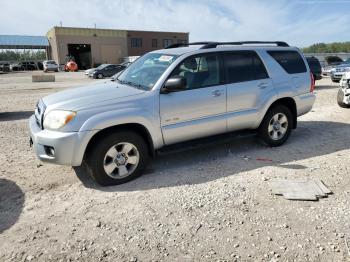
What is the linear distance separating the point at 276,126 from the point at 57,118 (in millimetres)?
3814

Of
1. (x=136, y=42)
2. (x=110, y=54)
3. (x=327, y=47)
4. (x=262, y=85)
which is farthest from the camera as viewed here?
(x=327, y=47)

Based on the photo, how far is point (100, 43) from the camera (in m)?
60.1

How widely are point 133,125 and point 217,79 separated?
5.17 ft

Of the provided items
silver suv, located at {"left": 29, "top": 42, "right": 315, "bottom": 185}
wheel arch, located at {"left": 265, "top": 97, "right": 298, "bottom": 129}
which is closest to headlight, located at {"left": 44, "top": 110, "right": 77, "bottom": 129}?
silver suv, located at {"left": 29, "top": 42, "right": 315, "bottom": 185}

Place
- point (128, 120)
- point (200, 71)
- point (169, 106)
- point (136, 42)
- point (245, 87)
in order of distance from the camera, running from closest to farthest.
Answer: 1. point (128, 120)
2. point (169, 106)
3. point (200, 71)
4. point (245, 87)
5. point (136, 42)

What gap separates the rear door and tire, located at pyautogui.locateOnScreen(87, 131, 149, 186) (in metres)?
1.62

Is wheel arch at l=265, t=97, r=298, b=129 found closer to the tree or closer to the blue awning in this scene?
the blue awning

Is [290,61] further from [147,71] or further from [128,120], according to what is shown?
[128,120]

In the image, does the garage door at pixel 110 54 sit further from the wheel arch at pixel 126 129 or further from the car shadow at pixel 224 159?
the wheel arch at pixel 126 129

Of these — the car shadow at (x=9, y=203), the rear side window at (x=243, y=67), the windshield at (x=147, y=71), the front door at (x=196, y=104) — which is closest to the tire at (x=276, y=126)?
the rear side window at (x=243, y=67)

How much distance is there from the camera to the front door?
15.5ft

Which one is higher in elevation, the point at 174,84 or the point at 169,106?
the point at 174,84

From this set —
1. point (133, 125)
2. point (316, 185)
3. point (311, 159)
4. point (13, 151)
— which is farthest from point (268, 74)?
point (13, 151)

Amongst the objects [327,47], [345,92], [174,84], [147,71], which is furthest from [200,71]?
[327,47]
